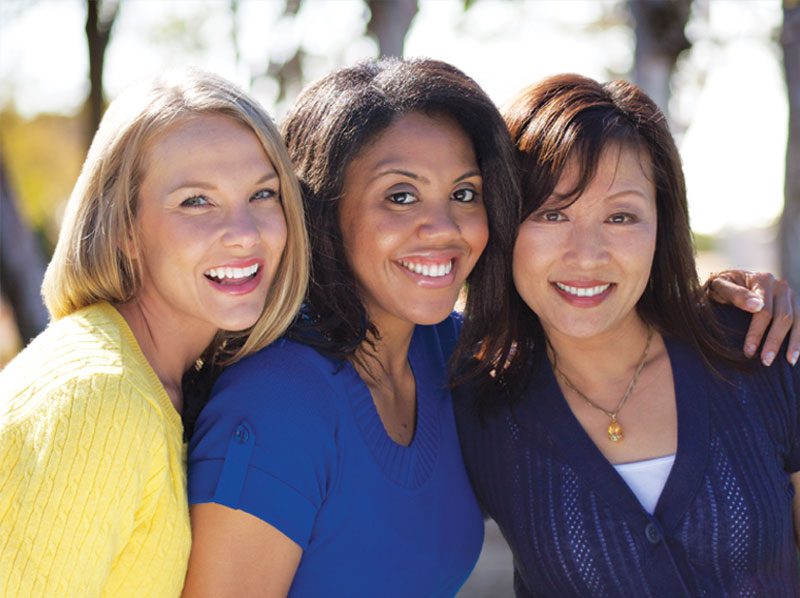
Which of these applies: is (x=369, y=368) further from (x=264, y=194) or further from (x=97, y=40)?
(x=97, y=40)

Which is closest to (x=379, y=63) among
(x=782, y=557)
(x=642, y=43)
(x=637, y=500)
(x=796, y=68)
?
(x=637, y=500)

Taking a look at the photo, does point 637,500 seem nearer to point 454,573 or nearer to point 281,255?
point 454,573

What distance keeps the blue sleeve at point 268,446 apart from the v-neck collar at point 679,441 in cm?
72

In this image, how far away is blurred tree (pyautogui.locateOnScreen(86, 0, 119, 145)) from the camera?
28.0 feet

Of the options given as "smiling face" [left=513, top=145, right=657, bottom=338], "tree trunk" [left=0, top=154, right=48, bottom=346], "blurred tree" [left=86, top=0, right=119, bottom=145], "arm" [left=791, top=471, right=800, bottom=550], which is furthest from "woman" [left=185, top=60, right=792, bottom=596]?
"blurred tree" [left=86, top=0, right=119, bottom=145]

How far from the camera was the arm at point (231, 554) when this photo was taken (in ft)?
7.66

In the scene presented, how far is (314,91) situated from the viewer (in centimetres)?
296

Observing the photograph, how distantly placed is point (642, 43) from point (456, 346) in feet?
14.8

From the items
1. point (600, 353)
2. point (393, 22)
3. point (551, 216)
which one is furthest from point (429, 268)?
point (393, 22)

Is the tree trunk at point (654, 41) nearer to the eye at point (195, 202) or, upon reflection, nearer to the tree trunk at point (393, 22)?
the tree trunk at point (393, 22)

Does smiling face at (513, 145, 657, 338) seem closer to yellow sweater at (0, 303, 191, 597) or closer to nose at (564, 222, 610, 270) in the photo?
nose at (564, 222, 610, 270)

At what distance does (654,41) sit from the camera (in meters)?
7.09

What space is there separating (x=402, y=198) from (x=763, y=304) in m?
1.13

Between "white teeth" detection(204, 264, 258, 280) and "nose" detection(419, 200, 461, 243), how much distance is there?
1.60 ft
